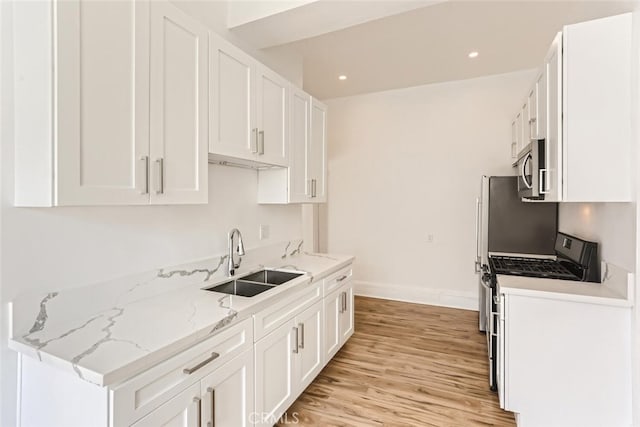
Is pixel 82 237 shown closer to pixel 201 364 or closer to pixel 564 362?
pixel 201 364

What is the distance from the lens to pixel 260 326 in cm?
173

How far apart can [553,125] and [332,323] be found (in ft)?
6.78

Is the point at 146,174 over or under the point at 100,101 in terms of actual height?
under

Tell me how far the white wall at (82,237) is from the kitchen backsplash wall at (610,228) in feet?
7.89

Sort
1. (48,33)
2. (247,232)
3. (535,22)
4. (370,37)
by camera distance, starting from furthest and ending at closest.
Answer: (370,37) → (535,22) → (247,232) → (48,33)

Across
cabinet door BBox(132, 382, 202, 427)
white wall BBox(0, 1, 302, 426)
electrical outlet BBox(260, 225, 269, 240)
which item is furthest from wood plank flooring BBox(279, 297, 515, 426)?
white wall BBox(0, 1, 302, 426)

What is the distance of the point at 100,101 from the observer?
4.06 ft

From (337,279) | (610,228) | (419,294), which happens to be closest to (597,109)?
(610,228)

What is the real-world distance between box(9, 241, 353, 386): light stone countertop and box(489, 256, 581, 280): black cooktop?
1.71 meters

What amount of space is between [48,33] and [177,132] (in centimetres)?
56

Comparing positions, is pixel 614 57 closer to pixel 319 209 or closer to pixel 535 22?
pixel 535 22

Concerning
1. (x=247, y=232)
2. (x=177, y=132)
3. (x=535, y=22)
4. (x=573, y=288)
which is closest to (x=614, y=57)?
(x=573, y=288)

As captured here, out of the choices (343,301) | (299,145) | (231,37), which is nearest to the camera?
(231,37)

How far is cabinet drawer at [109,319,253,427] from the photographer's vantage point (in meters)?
1.05
